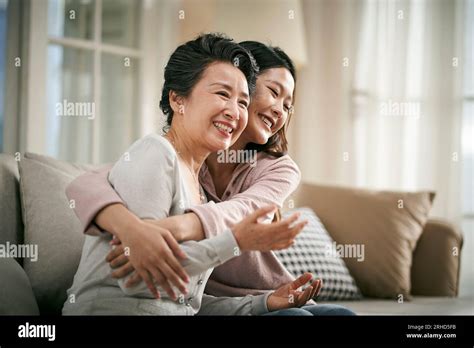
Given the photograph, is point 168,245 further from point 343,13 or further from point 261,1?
point 343,13

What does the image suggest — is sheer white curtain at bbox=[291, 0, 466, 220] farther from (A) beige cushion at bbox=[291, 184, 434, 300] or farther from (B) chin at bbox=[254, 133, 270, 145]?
(B) chin at bbox=[254, 133, 270, 145]

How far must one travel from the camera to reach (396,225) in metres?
2.02

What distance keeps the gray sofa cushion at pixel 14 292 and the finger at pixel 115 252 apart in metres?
0.25

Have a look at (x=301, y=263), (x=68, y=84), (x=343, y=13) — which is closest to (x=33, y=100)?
(x=68, y=84)

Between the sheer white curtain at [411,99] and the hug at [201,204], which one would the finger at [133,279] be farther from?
the sheer white curtain at [411,99]

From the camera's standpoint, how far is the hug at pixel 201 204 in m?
1.04

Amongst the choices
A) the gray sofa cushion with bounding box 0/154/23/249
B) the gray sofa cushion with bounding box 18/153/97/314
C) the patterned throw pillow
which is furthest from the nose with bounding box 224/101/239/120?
the patterned throw pillow

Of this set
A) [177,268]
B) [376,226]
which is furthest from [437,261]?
[177,268]

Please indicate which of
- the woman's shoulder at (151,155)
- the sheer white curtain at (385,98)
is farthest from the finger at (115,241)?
the sheer white curtain at (385,98)

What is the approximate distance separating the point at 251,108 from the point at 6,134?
1210 millimetres

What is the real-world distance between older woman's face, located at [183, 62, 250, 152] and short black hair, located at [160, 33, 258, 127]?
0.01 metres

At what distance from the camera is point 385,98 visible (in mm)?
2816

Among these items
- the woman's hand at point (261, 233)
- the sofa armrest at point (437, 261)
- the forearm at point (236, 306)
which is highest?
the woman's hand at point (261, 233)

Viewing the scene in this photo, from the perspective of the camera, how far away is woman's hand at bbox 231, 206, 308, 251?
103 cm
